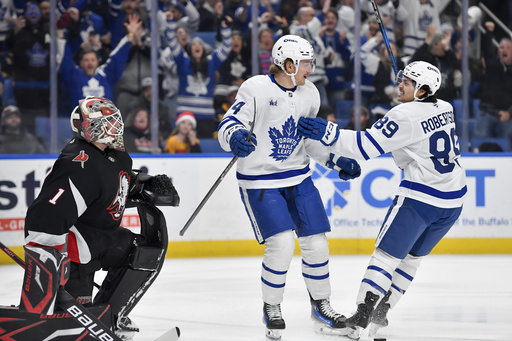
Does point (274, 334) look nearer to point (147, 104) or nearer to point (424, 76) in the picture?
point (424, 76)

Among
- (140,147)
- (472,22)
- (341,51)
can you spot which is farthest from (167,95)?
(472,22)

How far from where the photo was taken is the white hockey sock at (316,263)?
3.40 meters

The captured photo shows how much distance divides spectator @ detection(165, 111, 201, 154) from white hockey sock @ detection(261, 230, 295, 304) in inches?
108

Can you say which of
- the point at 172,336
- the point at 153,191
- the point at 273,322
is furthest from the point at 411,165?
the point at 172,336

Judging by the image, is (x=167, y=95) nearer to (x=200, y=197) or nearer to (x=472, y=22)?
(x=200, y=197)

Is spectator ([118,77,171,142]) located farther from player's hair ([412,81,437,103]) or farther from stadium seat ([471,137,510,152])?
player's hair ([412,81,437,103])

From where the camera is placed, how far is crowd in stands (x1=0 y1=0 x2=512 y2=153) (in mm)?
6000

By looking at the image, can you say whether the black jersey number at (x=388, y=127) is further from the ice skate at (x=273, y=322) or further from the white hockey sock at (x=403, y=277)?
the ice skate at (x=273, y=322)

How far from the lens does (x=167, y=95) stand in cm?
611

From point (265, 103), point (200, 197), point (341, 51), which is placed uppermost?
point (265, 103)

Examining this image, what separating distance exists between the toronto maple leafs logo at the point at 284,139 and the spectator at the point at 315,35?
2.89 meters

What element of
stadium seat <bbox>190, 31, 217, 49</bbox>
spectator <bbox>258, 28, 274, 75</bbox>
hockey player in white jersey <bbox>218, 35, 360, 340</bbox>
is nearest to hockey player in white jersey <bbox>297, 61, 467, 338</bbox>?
hockey player in white jersey <bbox>218, 35, 360, 340</bbox>

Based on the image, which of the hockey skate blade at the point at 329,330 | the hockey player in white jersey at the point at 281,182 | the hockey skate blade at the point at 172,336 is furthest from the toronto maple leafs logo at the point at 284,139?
the hockey skate blade at the point at 172,336

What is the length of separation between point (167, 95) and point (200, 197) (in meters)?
0.95
